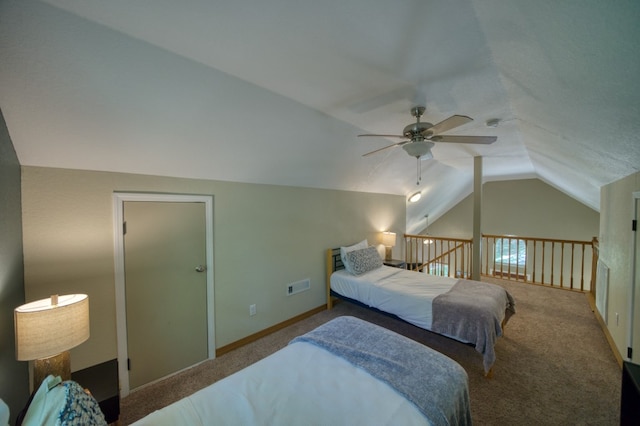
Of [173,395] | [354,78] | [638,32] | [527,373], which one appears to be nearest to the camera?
[638,32]

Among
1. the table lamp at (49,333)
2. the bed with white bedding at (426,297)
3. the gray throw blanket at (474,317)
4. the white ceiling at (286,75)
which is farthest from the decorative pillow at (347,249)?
the table lamp at (49,333)

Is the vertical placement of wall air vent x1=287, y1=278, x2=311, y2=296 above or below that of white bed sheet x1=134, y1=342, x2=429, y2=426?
below

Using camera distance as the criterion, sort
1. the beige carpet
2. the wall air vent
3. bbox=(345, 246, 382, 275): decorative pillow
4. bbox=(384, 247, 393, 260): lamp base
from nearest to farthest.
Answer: the beige carpet → the wall air vent → bbox=(345, 246, 382, 275): decorative pillow → bbox=(384, 247, 393, 260): lamp base

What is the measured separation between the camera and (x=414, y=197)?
510cm

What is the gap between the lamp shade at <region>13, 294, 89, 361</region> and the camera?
1221 millimetres

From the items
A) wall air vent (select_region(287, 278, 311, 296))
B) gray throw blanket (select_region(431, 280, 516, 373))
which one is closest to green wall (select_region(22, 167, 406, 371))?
wall air vent (select_region(287, 278, 311, 296))

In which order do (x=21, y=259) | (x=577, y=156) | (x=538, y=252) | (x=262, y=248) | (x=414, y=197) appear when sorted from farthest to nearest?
(x=538, y=252) → (x=414, y=197) → (x=262, y=248) → (x=577, y=156) → (x=21, y=259)

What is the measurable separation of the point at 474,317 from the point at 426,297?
475 millimetres

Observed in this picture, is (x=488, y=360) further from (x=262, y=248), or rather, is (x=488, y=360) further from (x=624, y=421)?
(x=262, y=248)

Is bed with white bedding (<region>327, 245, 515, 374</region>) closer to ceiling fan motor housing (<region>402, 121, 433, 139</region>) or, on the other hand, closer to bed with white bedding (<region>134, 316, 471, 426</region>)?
bed with white bedding (<region>134, 316, 471, 426</region>)

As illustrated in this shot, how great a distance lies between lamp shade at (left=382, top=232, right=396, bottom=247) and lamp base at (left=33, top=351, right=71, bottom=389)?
14.5ft

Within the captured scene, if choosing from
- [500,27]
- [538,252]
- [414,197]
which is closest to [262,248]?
[500,27]

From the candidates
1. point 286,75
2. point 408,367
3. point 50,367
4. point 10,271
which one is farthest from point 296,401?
point 286,75

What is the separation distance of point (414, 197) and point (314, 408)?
4688 mm
